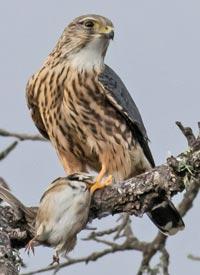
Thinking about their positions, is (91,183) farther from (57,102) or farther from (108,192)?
(57,102)

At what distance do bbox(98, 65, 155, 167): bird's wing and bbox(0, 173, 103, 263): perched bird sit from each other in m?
1.79

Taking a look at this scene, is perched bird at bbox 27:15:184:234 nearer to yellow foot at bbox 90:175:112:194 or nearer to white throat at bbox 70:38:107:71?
white throat at bbox 70:38:107:71

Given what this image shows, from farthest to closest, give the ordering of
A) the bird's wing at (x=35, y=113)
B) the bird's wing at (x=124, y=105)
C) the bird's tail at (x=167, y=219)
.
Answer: the bird's wing at (x=35, y=113)
the bird's wing at (x=124, y=105)
the bird's tail at (x=167, y=219)

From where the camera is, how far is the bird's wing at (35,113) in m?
8.15

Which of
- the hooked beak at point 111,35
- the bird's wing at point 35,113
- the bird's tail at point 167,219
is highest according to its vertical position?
the hooked beak at point 111,35

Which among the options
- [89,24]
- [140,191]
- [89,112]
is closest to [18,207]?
[140,191]

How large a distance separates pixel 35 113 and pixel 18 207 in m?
2.30

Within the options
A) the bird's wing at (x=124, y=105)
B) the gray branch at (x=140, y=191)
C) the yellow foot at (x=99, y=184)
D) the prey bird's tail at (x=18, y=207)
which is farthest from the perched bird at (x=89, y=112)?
the prey bird's tail at (x=18, y=207)

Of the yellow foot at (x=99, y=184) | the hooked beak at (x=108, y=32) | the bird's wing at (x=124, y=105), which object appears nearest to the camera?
the yellow foot at (x=99, y=184)

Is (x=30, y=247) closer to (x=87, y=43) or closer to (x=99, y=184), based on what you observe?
(x=99, y=184)

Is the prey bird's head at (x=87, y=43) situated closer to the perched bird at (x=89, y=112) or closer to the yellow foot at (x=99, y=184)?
the perched bird at (x=89, y=112)

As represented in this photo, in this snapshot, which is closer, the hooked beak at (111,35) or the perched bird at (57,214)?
the perched bird at (57,214)

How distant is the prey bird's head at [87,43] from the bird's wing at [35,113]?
435 millimetres

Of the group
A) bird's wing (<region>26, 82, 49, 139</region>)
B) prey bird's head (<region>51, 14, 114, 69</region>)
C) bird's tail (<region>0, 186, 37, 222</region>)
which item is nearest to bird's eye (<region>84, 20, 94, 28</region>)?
prey bird's head (<region>51, 14, 114, 69</region>)
